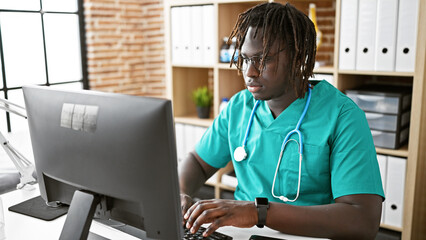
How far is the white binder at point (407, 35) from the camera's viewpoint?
1.92m

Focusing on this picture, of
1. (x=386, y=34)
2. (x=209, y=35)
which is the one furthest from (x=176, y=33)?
(x=386, y=34)

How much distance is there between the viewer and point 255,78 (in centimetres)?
132

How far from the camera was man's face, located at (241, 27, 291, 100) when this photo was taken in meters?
1.31

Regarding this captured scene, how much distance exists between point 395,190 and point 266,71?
1.22 m

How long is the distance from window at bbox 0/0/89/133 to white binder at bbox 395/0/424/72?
2224 mm

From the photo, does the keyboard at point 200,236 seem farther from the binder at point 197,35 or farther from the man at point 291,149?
the binder at point 197,35

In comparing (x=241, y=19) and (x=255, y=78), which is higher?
(x=241, y=19)

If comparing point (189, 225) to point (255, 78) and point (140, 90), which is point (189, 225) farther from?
point (140, 90)

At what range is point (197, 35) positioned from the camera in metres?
2.66

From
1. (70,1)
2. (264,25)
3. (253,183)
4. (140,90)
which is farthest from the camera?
(140,90)

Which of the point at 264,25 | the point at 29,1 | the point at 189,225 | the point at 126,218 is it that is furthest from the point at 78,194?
the point at 29,1

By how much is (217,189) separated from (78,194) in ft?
5.82

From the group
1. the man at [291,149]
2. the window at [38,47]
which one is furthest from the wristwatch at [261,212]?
the window at [38,47]

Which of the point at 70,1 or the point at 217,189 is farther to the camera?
the point at 70,1
